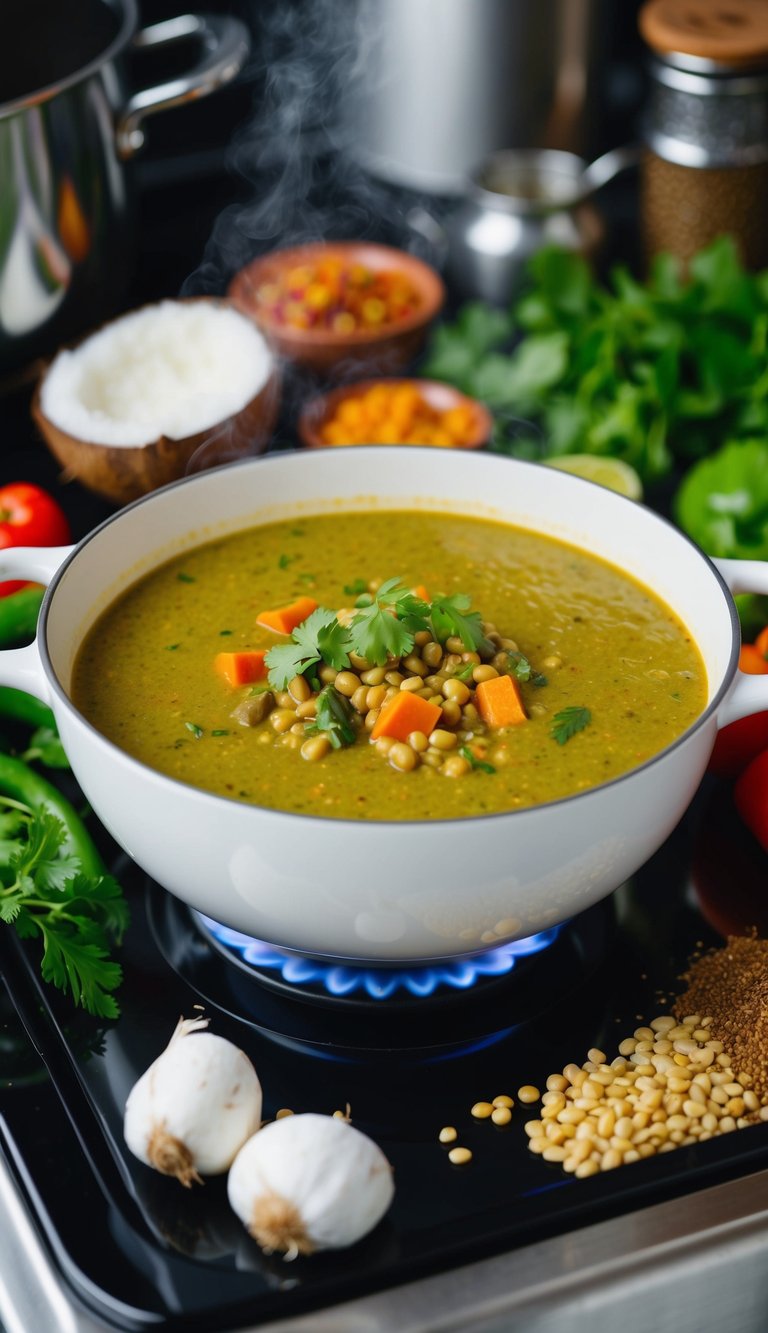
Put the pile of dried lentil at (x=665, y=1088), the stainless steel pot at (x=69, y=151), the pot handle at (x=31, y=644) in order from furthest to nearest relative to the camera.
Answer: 1. the stainless steel pot at (x=69, y=151)
2. the pot handle at (x=31, y=644)
3. the pile of dried lentil at (x=665, y=1088)

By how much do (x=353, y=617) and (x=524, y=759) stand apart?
0.29m

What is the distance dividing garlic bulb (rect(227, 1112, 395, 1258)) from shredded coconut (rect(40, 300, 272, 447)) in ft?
4.81

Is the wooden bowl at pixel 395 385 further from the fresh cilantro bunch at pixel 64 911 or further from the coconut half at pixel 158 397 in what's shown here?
the fresh cilantro bunch at pixel 64 911

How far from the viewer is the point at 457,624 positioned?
1.86 m

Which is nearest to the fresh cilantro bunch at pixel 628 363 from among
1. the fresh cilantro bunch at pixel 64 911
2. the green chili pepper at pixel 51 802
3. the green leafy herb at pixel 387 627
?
the green leafy herb at pixel 387 627

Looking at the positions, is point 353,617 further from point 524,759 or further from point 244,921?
point 244,921

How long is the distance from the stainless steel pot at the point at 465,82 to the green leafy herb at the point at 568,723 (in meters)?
2.20

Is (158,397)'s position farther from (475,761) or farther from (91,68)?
(475,761)

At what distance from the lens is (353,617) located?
6.08ft

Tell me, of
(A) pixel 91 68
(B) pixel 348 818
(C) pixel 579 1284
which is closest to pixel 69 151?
(A) pixel 91 68

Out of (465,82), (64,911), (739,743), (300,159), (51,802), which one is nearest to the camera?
(64,911)

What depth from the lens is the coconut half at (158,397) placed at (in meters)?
2.60

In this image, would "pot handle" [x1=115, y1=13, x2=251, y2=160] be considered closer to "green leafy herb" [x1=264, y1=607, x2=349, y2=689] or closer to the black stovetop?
"green leafy herb" [x1=264, y1=607, x2=349, y2=689]

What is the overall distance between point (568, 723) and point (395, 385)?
1410 millimetres
